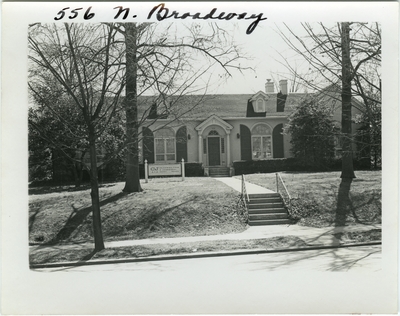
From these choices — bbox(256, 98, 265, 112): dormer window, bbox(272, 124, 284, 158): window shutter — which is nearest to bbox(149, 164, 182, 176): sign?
bbox(272, 124, 284, 158): window shutter

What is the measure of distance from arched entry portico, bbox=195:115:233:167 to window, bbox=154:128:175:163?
4.07 ft

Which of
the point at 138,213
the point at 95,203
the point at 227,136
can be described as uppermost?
the point at 227,136

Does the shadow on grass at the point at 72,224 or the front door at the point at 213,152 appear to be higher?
the front door at the point at 213,152

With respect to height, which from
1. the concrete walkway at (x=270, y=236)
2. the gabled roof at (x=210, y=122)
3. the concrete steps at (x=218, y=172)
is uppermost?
the gabled roof at (x=210, y=122)

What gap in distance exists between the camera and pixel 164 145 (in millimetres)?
15031

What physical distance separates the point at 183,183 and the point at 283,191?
345 centimetres

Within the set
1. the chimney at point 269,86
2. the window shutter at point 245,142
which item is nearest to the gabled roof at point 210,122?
the window shutter at point 245,142

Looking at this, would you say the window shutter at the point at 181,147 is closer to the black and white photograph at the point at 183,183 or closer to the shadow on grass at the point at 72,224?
the black and white photograph at the point at 183,183

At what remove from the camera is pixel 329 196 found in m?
12.5

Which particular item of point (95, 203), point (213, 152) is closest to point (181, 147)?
point (213, 152)

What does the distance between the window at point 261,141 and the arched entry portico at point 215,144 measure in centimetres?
105

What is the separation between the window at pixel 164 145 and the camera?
14.6 m

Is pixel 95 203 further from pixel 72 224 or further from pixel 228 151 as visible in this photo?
pixel 228 151
